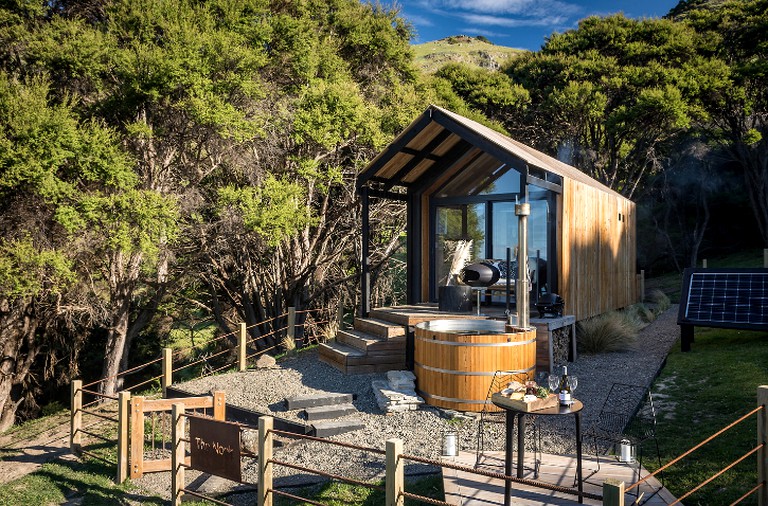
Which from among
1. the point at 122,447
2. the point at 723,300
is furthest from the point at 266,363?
the point at 723,300

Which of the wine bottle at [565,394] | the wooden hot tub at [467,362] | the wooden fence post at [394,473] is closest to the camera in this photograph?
the wooden fence post at [394,473]

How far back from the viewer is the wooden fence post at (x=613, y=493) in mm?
3355

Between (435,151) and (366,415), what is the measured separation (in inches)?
252

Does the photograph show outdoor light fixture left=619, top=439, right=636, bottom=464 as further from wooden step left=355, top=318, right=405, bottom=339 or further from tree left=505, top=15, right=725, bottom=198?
tree left=505, top=15, right=725, bottom=198

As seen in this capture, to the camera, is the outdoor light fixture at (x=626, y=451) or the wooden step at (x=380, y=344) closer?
the outdoor light fixture at (x=626, y=451)

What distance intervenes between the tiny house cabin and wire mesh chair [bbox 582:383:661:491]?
3.00 meters

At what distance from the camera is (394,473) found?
14.4ft

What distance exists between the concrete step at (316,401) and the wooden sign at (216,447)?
2.22 meters

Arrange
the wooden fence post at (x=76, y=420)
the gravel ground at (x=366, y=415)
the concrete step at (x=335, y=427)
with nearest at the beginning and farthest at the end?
the gravel ground at (x=366, y=415) < the concrete step at (x=335, y=427) < the wooden fence post at (x=76, y=420)

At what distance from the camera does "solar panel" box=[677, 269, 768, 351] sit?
33.7 feet

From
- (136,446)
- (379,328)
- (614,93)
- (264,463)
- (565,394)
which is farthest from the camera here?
(614,93)

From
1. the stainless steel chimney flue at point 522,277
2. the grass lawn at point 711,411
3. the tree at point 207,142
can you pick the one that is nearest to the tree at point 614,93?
the tree at point 207,142

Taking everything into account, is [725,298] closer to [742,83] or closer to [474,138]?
[474,138]

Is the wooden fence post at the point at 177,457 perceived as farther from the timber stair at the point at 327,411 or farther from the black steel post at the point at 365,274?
the black steel post at the point at 365,274
